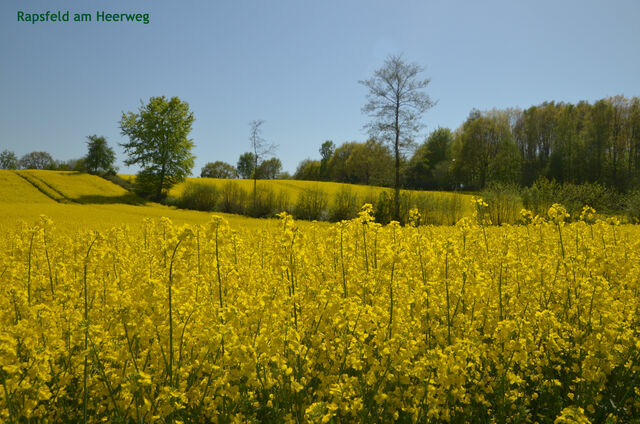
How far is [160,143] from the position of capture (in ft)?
125

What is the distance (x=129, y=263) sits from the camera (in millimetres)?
5508

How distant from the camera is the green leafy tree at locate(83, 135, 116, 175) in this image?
47.5 meters

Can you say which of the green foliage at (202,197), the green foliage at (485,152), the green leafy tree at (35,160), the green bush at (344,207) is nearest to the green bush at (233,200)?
the green foliage at (202,197)

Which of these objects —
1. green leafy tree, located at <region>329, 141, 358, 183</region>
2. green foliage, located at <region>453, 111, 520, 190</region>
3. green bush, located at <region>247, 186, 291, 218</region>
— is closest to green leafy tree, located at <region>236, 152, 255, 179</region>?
green leafy tree, located at <region>329, 141, 358, 183</region>

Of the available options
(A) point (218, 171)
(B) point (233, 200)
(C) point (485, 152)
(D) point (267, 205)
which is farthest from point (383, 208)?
(A) point (218, 171)

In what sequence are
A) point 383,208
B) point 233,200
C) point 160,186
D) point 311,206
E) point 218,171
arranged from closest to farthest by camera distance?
point 383,208, point 311,206, point 233,200, point 160,186, point 218,171

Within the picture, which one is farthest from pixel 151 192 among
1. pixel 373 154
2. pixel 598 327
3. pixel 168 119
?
pixel 598 327

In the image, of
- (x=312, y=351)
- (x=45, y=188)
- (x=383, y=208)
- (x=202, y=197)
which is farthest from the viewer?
(x=45, y=188)

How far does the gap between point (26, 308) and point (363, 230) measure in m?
3.81

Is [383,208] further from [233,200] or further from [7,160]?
[7,160]

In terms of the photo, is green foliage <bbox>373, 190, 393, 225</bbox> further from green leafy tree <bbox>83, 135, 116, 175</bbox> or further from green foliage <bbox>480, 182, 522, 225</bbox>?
green leafy tree <bbox>83, 135, 116, 175</bbox>

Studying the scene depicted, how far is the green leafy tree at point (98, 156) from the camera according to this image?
47.5m

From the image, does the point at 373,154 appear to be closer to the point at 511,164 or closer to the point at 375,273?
the point at 375,273

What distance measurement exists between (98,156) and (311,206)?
38648 mm
